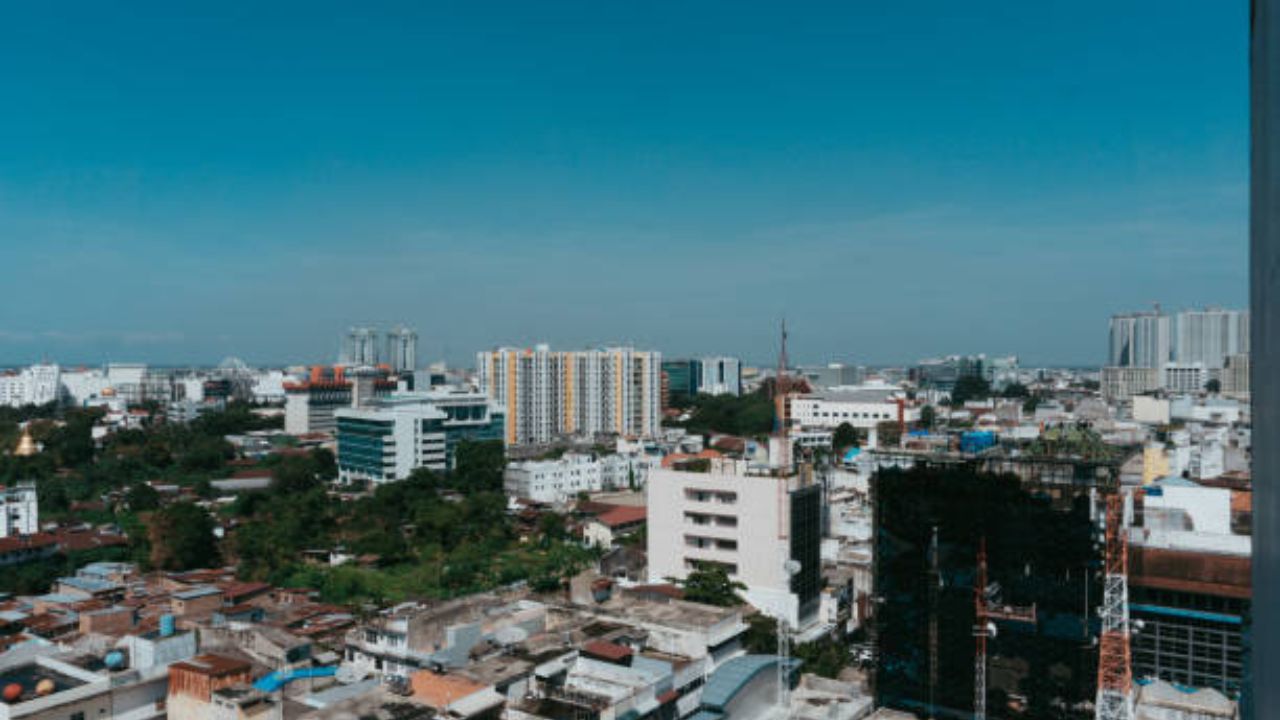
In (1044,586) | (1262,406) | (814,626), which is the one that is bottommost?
(814,626)

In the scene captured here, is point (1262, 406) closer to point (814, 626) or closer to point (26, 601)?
point (814, 626)

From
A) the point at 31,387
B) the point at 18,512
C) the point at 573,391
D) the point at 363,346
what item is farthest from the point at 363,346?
the point at 18,512

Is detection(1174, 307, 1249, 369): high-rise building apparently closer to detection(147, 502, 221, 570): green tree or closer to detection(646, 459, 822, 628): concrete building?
→ detection(646, 459, 822, 628): concrete building

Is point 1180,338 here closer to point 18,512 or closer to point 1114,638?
point 1114,638

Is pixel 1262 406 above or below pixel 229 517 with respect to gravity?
above

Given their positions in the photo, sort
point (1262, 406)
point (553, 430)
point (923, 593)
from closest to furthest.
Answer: point (1262, 406), point (923, 593), point (553, 430)

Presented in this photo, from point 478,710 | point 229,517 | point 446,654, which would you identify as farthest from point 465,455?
point 478,710
